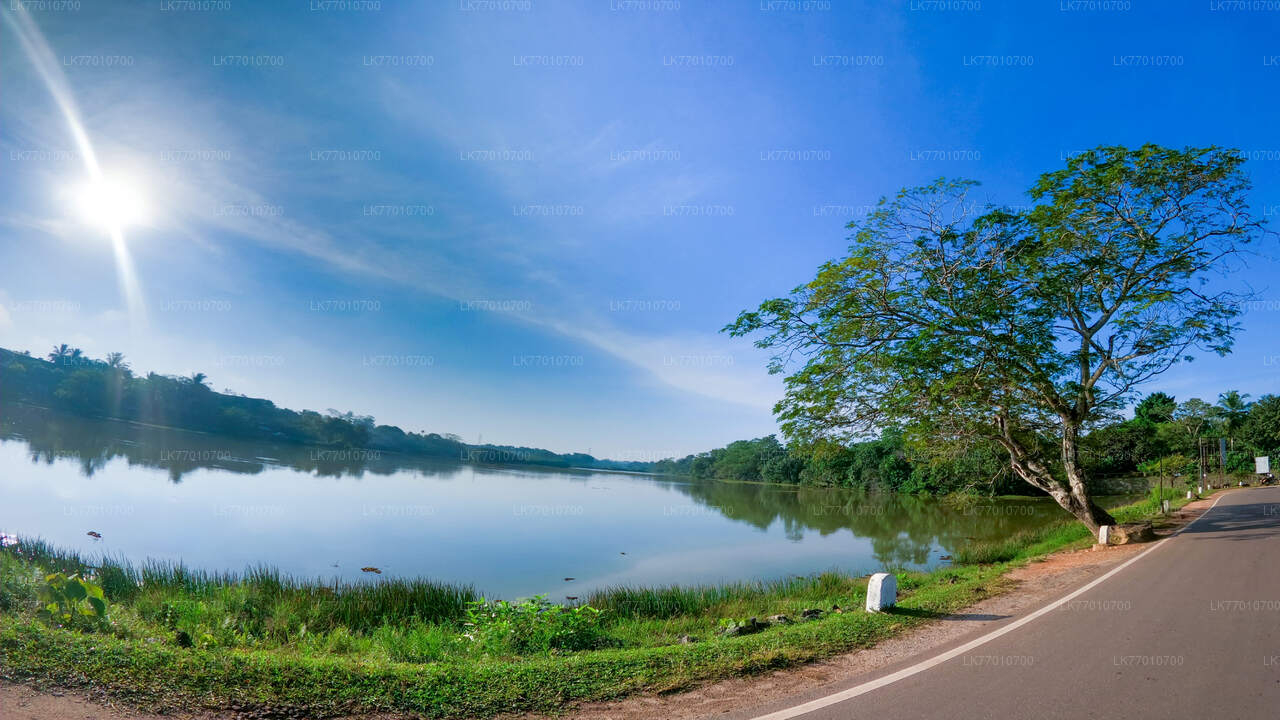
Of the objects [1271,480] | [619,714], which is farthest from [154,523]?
[1271,480]

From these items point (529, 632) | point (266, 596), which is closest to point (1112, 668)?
point (529, 632)

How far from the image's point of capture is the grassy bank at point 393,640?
404cm

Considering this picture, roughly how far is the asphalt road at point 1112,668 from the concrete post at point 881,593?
1271 mm

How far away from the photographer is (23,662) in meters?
3.99

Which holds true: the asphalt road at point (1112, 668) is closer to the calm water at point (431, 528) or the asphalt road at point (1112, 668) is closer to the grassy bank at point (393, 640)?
the grassy bank at point (393, 640)

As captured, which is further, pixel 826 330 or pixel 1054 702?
pixel 826 330

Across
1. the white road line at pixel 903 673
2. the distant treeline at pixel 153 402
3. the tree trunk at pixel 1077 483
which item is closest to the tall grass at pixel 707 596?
the white road line at pixel 903 673

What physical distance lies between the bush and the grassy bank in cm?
2

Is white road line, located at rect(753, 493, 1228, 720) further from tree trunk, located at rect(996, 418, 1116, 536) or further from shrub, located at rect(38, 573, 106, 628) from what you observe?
tree trunk, located at rect(996, 418, 1116, 536)

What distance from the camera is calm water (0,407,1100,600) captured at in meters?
14.8

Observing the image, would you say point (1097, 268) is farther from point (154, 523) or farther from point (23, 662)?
point (154, 523)

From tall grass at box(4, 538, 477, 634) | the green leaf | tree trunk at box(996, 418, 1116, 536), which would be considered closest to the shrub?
the green leaf

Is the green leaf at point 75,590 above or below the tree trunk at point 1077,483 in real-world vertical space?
below

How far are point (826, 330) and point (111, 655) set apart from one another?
15.5 m
